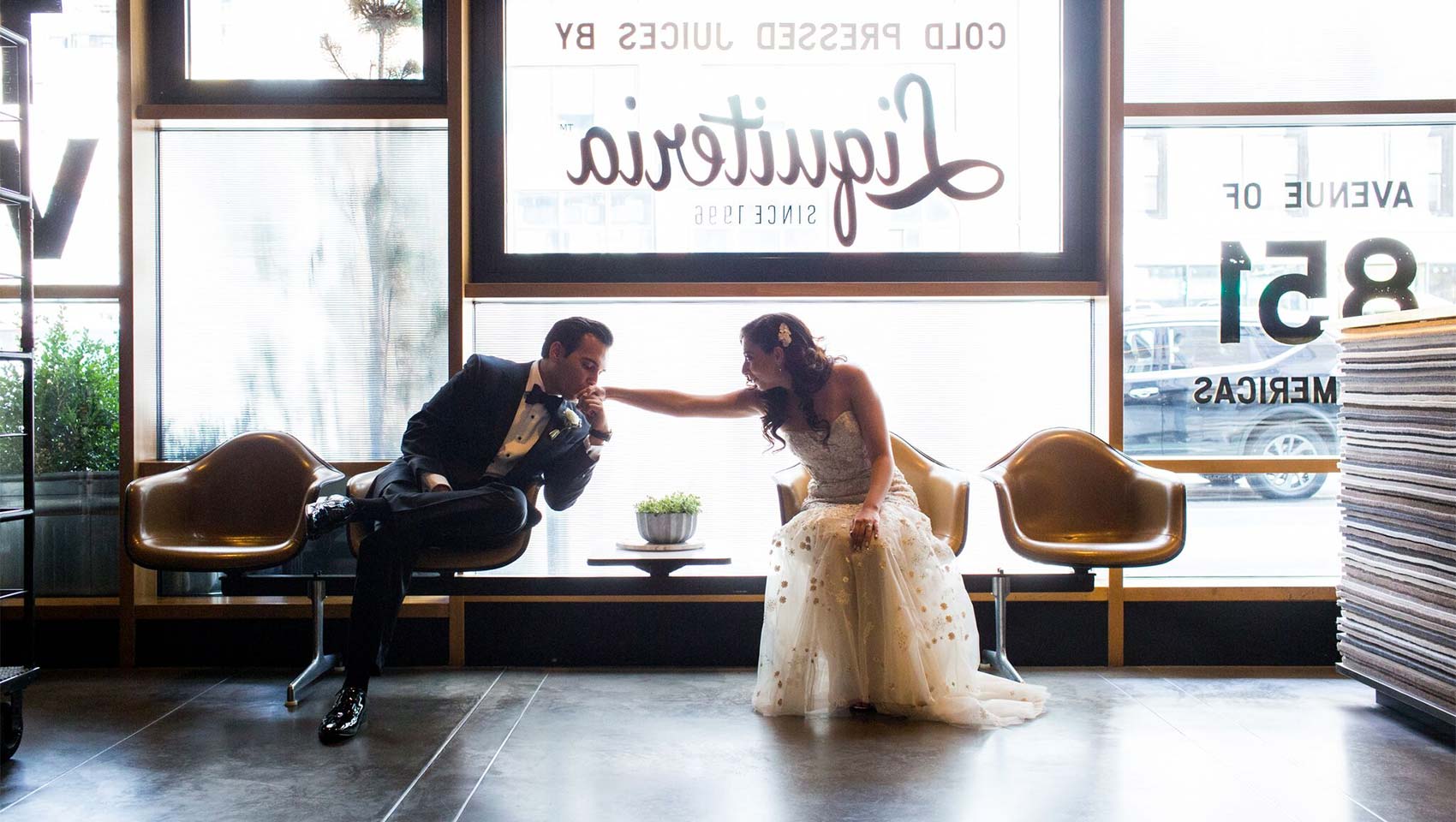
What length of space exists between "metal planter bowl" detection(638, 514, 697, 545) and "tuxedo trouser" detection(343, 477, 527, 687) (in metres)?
0.54

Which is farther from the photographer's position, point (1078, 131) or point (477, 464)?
point (1078, 131)

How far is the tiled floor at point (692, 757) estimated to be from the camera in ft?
8.78

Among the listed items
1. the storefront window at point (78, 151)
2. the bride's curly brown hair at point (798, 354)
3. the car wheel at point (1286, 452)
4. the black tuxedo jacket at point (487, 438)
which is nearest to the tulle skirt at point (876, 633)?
the bride's curly brown hair at point (798, 354)

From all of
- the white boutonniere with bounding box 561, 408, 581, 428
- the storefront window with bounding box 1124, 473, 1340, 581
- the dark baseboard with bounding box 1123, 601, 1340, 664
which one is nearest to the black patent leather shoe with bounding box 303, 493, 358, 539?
the white boutonniere with bounding box 561, 408, 581, 428

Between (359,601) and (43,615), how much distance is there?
1.87 metres

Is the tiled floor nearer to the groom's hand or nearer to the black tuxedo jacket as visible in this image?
the black tuxedo jacket

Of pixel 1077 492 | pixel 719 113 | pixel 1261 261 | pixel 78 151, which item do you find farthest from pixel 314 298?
pixel 1261 261

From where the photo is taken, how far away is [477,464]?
3836mm

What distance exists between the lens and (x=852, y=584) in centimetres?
351

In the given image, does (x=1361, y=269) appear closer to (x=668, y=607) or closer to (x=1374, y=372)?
(x=1374, y=372)

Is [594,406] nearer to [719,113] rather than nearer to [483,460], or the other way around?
[483,460]

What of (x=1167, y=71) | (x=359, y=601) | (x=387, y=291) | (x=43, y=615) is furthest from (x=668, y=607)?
(x=1167, y=71)

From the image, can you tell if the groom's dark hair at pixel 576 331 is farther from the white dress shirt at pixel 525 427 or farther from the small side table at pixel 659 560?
the small side table at pixel 659 560

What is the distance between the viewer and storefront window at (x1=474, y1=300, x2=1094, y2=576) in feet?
14.9
